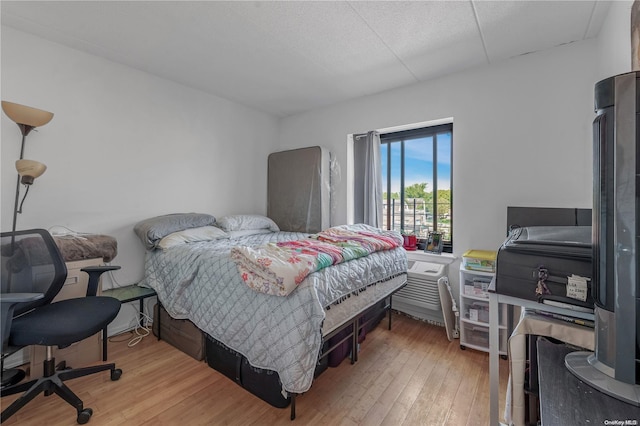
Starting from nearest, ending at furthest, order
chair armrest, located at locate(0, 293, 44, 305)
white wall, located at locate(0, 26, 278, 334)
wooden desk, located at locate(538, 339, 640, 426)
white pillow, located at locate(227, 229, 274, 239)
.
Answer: wooden desk, located at locate(538, 339, 640, 426), chair armrest, located at locate(0, 293, 44, 305), white wall, located at locate(0, 26, 278, 334), white pillow, located at locate(227, 229, 274, 239)

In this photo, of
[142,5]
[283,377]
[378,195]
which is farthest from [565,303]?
[142,5]

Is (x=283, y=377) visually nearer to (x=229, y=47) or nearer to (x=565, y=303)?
(x=565, y=303)

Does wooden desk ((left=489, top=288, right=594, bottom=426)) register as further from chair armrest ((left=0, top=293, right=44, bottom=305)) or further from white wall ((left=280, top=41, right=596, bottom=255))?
chair armrest ((left=0, top=293, right=44, bottom=305))

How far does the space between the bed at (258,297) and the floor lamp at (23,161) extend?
82 centimetres

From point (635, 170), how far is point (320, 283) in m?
1.28

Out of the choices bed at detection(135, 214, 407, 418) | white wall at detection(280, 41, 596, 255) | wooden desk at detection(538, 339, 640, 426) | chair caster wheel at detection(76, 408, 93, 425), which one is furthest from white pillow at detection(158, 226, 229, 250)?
wooden desk at detection(538, 339, 640, 426)

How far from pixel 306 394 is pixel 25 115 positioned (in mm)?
2721

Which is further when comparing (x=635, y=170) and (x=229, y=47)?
(x=229, y=47)

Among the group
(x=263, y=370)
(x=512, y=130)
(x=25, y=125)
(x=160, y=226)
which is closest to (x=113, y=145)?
(x=25, y=125)

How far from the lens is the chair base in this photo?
1.44m

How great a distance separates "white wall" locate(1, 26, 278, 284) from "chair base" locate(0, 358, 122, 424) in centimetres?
102

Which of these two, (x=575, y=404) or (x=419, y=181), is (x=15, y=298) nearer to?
(x=575, y=404)

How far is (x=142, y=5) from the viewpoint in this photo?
5.91 ft

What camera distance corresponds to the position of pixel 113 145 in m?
2.53
